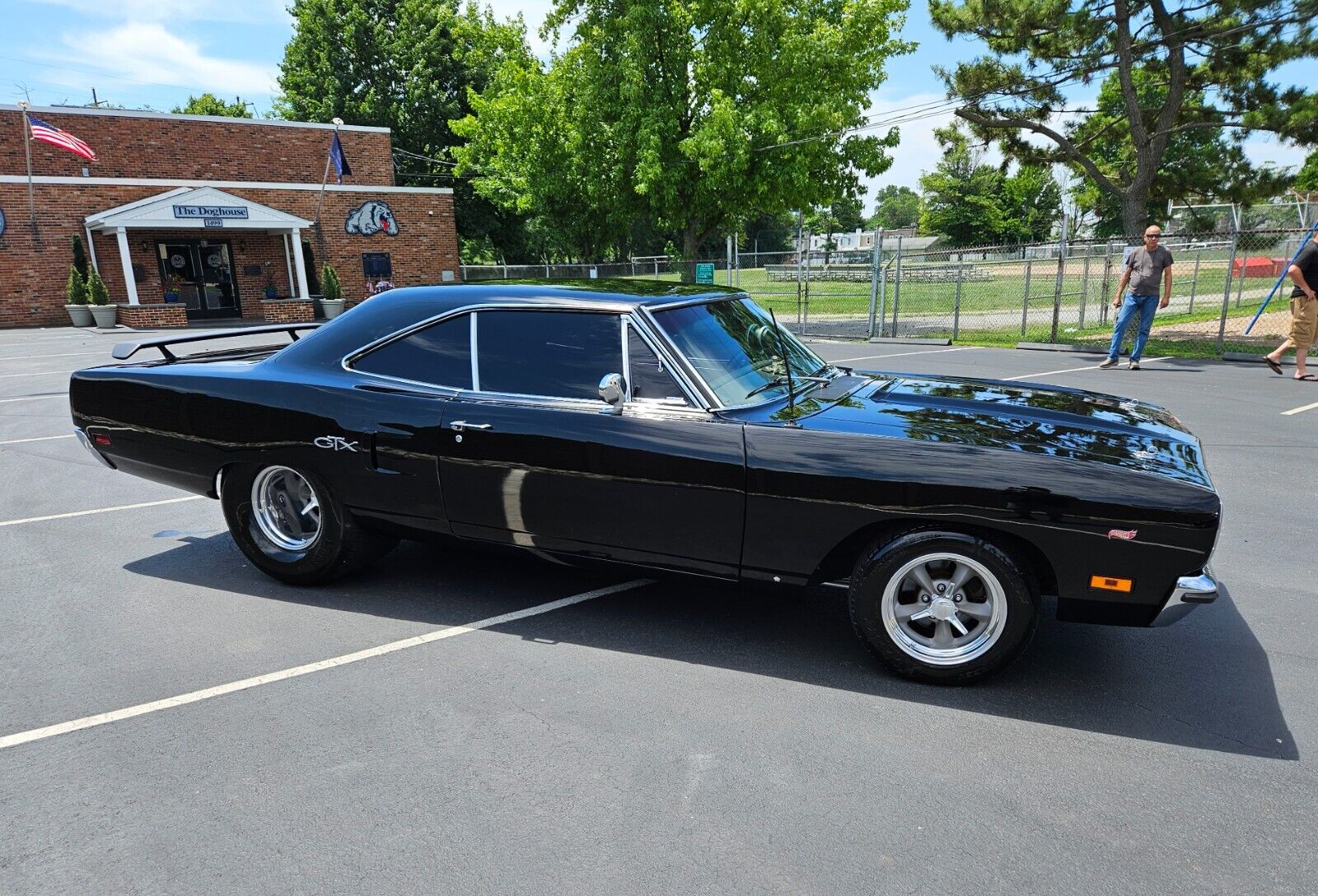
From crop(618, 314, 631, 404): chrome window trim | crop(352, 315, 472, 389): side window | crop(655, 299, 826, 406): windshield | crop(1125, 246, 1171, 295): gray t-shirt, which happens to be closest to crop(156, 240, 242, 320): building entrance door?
crop(1125, 246, 1171, 295): gray t-shirt

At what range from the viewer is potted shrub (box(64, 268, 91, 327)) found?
22.7 meters

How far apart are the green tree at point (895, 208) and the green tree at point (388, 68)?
132 metres

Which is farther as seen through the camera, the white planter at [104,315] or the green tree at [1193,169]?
the white planter at [104,315]

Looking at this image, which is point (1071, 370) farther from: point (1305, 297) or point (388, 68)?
point (388, 68)

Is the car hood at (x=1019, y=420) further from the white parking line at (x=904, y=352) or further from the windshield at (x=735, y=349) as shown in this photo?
the white parking line at (x=904, y=352)

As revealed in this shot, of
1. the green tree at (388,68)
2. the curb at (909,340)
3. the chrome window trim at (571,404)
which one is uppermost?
the green tree at (388,68)

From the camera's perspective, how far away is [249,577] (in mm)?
4531

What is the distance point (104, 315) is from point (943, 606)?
25338 mm

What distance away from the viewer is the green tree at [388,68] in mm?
39625

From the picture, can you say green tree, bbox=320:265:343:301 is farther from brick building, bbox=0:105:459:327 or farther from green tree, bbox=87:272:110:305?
green tree, bbox=87:272:110:305

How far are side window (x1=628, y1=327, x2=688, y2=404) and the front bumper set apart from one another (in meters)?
1.96

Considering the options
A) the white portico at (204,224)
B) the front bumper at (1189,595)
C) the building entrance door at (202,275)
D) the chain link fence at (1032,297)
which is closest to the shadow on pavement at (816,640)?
the front bumper at (1189,595)

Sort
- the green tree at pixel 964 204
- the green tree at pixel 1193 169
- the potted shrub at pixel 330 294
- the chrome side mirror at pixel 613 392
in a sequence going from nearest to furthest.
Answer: the chrome side mirror at pixel 613 392 → the green tree at pixel 1193 169 → the potted shrub at pixel 330 294 → the green tree at pixel 964 204

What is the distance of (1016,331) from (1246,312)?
7.12 m
